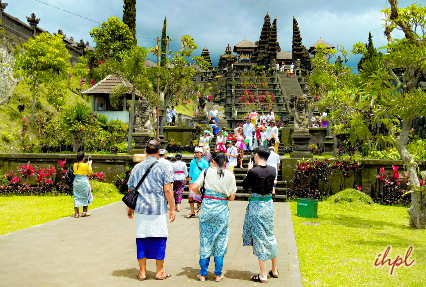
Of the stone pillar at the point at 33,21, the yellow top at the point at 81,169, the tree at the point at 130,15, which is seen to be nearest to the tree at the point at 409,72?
the yellow top at the point at 81,169

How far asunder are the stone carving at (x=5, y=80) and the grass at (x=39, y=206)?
17.0 meters

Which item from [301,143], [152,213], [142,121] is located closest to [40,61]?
[142,121]

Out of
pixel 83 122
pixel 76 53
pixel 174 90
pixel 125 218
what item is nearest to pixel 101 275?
pixel 125 218

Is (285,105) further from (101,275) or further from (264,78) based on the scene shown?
(101,275)

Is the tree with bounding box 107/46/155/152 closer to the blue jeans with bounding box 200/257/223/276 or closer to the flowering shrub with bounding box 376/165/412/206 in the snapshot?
the flowering shrub with bounding box 376/165/412/206

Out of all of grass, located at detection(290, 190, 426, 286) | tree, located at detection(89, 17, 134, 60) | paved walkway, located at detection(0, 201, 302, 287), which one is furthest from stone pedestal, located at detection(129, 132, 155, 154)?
tree, located at detection(89, 17, 134, 60)

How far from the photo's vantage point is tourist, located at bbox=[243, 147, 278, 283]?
15.5 ft

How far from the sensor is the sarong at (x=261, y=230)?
4715 millimetres

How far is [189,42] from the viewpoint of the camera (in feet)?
89.8

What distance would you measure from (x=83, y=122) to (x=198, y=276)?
13996mm

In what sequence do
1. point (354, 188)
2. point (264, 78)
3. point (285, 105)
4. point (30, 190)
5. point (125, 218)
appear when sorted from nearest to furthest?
point (125, 218)
point (354, 188)
point (30, 190)
point (285, 105)
point (264, 78)

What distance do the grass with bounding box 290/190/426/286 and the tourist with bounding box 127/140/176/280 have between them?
2.07 m

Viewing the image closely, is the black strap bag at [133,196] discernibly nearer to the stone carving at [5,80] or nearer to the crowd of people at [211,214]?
the crowd of people at [211,214]

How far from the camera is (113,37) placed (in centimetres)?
3434
